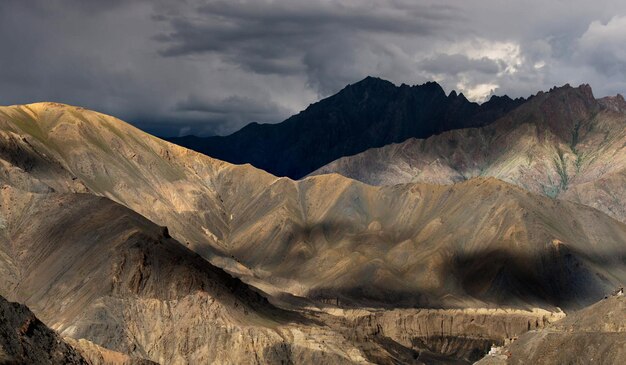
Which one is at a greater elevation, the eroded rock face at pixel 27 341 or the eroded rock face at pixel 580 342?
the eroded rock face at pixel 580 342

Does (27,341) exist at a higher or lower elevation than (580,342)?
lower

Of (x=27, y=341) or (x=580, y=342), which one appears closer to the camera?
(x=27, y=341)

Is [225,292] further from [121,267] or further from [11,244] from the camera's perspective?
[11,244]

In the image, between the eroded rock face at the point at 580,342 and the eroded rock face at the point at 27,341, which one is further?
the eroded rock face at the point at 580,342

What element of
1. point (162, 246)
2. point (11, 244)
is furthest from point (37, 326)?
point (11, 244)

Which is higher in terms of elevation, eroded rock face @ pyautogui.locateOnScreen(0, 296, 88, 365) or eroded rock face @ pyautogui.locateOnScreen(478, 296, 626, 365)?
eroded rock face @ pyautogui.locateOnScreen(478, 296, 626, 365)
